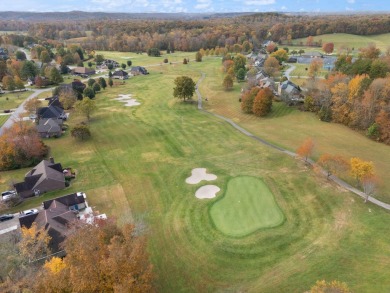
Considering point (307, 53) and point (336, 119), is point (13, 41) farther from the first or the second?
point (336, 119)

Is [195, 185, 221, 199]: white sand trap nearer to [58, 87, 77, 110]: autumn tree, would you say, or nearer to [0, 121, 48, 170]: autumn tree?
[0, 121, 48, 170]: autumn tree

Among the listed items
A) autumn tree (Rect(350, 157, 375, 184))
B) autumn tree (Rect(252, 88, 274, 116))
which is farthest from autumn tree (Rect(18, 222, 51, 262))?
autumn tree (Rect(252, 88, 274, 116))

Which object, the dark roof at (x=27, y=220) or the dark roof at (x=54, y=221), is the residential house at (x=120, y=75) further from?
the dark roof at (x=27, y=220)

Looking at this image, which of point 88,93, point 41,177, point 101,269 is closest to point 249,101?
point 88,93

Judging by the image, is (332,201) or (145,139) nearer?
(332,201)

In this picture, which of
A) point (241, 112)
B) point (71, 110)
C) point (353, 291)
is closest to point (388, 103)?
point (241, 112)

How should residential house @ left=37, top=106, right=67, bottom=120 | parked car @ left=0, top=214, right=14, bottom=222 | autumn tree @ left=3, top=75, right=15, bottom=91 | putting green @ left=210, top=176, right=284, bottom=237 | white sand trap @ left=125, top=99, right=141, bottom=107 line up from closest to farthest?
1. putting green @ left=210, top=176, right=284, bottom=237
2. parked car @ left=0, top=214, right=14, bottom=222
3. residential house @ left=37, top=106, right=67, bottom=120
4. white sand trap @ left=125, top=99, right=141, bottom=107
5. autumn tree @ left=3, top=75, right=15, bottom=91
